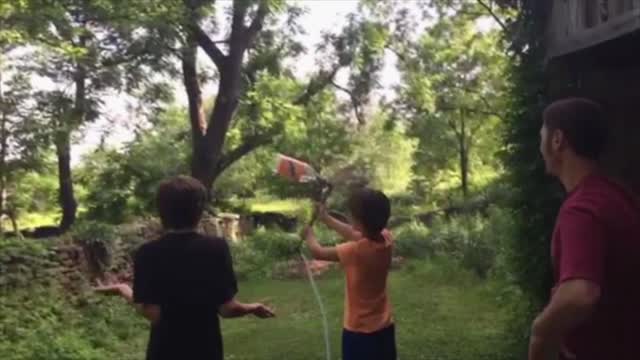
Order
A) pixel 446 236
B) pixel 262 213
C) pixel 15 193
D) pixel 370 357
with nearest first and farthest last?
pixel 370 357, pixel 446 236, pixel 15 193, pixel 262 213

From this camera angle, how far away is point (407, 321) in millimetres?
9250

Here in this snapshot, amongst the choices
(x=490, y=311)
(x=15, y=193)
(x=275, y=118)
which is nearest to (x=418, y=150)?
(x=275, y=118)

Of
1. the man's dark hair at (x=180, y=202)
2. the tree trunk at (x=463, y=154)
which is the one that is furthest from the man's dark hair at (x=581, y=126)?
the tree trunk at (x=463, y=154)

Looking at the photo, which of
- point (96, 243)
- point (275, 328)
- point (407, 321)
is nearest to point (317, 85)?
point (96, 243)

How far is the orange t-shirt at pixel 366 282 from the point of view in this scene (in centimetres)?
395

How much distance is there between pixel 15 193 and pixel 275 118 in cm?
642

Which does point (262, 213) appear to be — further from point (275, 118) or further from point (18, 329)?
point (18, 329)

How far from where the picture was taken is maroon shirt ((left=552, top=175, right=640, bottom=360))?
203cm

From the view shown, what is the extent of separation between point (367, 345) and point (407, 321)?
17.6ft

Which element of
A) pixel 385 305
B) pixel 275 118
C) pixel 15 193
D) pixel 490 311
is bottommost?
pixel 490 311

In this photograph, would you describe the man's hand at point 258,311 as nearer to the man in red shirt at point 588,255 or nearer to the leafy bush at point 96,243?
the man in red shirt at point 588,255

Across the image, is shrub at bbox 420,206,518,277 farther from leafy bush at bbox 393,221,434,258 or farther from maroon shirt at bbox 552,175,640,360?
maroon shirt at bbox 552,175,640,360

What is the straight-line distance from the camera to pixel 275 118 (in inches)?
736

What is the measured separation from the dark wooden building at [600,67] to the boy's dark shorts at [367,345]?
1366 mm
